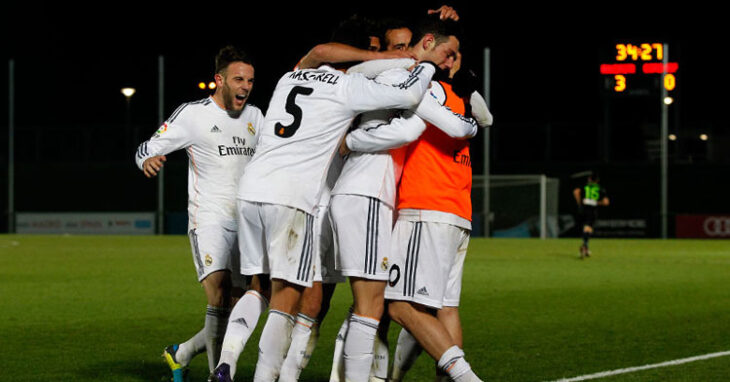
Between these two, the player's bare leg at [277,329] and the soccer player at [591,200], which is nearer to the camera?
the player's bare leg at [277,329]

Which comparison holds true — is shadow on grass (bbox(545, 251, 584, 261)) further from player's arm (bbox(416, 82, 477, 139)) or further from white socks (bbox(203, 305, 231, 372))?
player's arm (bbox(416, 82, 477, 139))

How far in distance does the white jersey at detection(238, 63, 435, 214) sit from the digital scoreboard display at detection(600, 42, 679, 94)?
27.5m

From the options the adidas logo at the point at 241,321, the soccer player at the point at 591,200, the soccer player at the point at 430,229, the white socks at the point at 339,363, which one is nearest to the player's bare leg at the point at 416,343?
the soccer player at the point at 430,229

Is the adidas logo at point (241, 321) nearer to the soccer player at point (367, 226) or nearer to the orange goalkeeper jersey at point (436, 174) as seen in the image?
the soccer player at point (367, 226)

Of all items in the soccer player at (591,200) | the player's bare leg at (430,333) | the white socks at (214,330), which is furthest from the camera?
the soccer player at (591,200)

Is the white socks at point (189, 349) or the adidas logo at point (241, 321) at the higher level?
the adidas logo at point (241, 321)

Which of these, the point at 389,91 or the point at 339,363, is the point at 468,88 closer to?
the point at 389,91

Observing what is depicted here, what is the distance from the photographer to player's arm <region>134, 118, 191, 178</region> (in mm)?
6667

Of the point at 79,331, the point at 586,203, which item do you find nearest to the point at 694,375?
the point at 79,331

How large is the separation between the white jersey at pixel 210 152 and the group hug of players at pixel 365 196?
85 centimetres

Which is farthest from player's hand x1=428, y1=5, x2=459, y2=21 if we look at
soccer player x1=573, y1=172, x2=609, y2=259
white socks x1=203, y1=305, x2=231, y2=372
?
soccer player x1=573, y1=172, x2=609, y2=259

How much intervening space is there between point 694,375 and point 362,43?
11.6 feet

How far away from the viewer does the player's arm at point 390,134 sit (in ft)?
18.9

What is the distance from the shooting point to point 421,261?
5.94 metres
